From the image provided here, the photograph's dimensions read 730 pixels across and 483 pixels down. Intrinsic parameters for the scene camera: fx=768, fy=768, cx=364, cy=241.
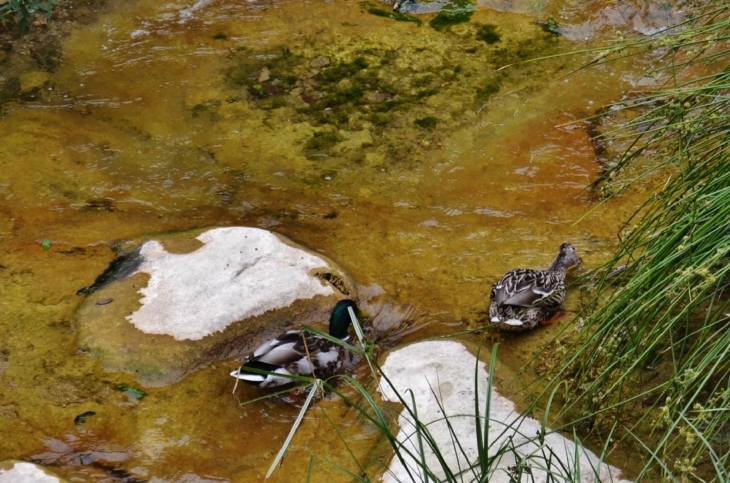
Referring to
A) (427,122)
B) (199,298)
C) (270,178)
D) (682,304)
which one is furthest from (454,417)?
(427,122)

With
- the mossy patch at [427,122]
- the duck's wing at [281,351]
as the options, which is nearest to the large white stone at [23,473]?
the duck's wing at [281,351]

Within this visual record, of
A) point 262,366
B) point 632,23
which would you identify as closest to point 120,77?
point 262,366

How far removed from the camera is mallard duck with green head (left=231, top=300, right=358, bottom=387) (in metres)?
3.82

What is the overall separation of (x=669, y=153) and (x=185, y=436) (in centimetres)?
247

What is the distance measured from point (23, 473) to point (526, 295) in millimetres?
2554

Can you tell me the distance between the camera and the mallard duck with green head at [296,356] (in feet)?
12.5

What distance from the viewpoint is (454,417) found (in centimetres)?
331

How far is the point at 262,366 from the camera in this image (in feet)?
12.6

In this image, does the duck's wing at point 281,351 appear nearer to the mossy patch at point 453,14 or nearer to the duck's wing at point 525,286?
the duck's wing at point 525,286

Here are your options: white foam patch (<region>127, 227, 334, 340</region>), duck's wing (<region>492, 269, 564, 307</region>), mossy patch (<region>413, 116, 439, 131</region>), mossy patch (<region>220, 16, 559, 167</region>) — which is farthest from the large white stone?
mossy patch (<region>413, 116, 439, 131</region>)

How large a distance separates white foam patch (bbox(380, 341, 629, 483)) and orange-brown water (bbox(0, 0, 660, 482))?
19 centimetres

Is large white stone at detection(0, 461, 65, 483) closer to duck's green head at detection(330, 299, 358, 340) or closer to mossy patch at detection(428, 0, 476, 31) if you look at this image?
duck's green head at detection(330, 299, 358, 340)

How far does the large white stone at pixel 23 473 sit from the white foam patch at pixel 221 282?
35.5 inches

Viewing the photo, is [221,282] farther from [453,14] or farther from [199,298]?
[453,14]
